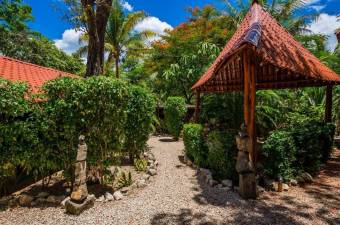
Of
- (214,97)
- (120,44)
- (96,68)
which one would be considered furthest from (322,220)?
(120,44)

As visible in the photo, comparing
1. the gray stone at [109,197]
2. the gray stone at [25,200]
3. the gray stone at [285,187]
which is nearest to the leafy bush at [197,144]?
the gray stone at [285,187]

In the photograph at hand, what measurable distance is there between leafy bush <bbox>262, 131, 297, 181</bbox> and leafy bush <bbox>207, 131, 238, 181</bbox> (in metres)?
0.87

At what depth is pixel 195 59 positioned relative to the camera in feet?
58.8

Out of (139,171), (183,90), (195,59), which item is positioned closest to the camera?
(139,171)

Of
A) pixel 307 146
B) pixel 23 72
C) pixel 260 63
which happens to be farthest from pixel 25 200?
pixel 260 63

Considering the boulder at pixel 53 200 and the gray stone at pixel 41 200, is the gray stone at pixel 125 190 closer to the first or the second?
the boulder at pixel 53 200

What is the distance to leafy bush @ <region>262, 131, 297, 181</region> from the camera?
20.4ft

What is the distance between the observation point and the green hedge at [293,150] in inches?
246

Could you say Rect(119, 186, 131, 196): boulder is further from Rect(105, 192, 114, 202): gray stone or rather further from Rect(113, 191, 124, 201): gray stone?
Rect(105, 192, 114, 202): gray stone

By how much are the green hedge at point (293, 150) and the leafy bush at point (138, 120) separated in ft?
13.7

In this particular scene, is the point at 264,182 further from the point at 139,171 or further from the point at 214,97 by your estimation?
the point at 214,97

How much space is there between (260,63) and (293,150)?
9.30ft

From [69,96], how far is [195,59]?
44.5 feet

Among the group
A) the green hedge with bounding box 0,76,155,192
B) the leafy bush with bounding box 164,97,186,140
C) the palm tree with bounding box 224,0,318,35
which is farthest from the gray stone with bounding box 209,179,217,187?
the palm tree with bounding box 224,0,318,35
